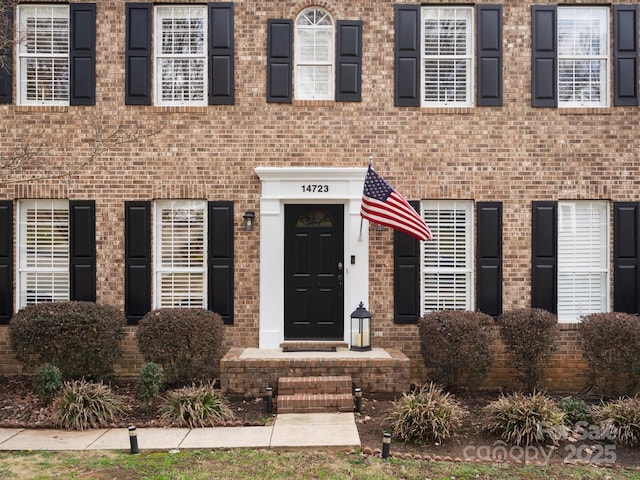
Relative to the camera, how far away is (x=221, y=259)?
29.3 feet

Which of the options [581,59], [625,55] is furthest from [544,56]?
[625,55]

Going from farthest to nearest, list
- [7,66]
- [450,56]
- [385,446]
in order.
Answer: [450,56] → [7,66] → [385,446]

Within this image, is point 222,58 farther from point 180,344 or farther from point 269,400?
point 269,400

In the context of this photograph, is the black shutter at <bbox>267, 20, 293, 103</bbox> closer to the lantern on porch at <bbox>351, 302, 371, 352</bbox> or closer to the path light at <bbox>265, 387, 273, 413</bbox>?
the lantern on porch at <bbox>351, 302, 371, 352</bbox>

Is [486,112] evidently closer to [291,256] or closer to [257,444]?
[291,256]

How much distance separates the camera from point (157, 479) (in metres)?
5.35

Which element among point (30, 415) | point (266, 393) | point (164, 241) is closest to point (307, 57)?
point (164, 241)

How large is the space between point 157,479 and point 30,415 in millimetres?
2891

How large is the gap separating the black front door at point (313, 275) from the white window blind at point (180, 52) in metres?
2.42

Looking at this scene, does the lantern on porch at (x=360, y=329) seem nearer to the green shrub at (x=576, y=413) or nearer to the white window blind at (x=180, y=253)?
the white window blind at (x=180, y=253)

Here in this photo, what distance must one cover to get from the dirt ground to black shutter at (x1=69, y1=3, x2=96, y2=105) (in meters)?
4.42

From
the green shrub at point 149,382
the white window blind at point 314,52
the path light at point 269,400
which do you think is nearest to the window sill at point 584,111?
the white window blind at point 314,52

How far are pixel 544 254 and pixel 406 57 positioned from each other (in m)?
3.69

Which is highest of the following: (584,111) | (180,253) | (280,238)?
(584,111)
